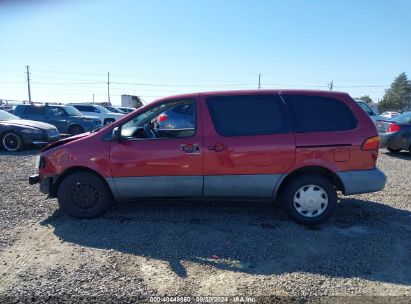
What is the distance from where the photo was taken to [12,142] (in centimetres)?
1132

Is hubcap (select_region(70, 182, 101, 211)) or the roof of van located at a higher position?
the roof of van

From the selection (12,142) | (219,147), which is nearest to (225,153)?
(219,147)

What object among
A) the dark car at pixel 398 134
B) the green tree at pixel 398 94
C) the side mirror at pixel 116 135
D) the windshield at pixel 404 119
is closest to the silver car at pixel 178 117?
the side mirror at pixel 116 135

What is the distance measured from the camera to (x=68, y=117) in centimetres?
1473

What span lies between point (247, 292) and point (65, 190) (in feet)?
9.70

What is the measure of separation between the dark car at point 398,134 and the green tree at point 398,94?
6659cm

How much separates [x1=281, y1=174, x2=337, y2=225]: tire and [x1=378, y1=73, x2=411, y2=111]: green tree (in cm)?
7407

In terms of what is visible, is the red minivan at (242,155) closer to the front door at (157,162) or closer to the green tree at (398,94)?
the front door at (157,162)

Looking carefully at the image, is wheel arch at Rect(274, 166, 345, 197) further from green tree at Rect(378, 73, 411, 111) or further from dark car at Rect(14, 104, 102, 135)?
green tree at Rect(378, 73, 411, 111)

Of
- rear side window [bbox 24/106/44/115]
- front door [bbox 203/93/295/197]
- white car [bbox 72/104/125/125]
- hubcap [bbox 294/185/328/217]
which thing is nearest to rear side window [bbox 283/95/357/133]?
front door [bbox 203/93/295/197]

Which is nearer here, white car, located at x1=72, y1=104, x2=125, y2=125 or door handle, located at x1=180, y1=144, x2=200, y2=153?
door handle, located at x1=180, y1=144, x2=200, y2=153

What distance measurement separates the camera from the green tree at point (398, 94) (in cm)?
7181

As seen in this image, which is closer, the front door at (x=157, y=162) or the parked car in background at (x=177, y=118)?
the front door at (x=157, y=162)

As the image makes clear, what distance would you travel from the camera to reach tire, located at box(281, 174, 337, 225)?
4504mm
